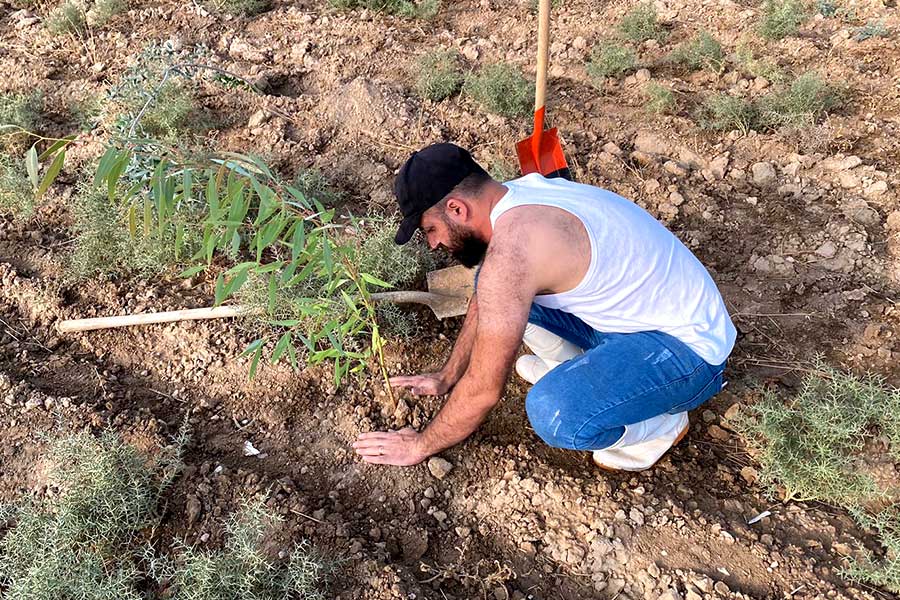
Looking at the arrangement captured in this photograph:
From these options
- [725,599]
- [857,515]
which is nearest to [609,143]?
[857,515]

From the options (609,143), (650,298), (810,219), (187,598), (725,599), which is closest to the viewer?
(187,598)

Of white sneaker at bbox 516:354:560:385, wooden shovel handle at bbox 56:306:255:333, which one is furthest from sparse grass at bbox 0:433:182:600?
white sneaker at bbox 516:354:560:385

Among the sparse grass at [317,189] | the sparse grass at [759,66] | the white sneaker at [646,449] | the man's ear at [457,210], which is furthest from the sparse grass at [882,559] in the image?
the sparse grass at [759,66]

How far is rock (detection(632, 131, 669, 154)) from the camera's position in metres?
3.92

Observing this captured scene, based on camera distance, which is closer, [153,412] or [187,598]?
[187,598]

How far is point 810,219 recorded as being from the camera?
11.6 ft

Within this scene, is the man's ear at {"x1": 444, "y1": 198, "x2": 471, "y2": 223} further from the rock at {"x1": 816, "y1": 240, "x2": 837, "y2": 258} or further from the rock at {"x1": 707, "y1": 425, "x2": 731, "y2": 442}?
the rock at {"x1": 816, "y1": 240, "x2": 837, "y2": 258}

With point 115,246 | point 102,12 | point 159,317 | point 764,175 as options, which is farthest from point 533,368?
point 102,12

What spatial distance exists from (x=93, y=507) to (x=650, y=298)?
6.47 ft

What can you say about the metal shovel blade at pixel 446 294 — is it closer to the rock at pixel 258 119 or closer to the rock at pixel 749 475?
the rock at pixel 749 475

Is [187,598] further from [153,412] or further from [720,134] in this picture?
[720,134]

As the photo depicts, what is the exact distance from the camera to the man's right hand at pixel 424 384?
2715mm

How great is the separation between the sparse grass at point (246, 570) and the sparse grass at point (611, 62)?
3450 millimetres

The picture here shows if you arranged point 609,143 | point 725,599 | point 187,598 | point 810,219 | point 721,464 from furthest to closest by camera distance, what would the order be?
point 609,143 → point 810,219 → point 721,464 → point 725,599 → point 187,598
